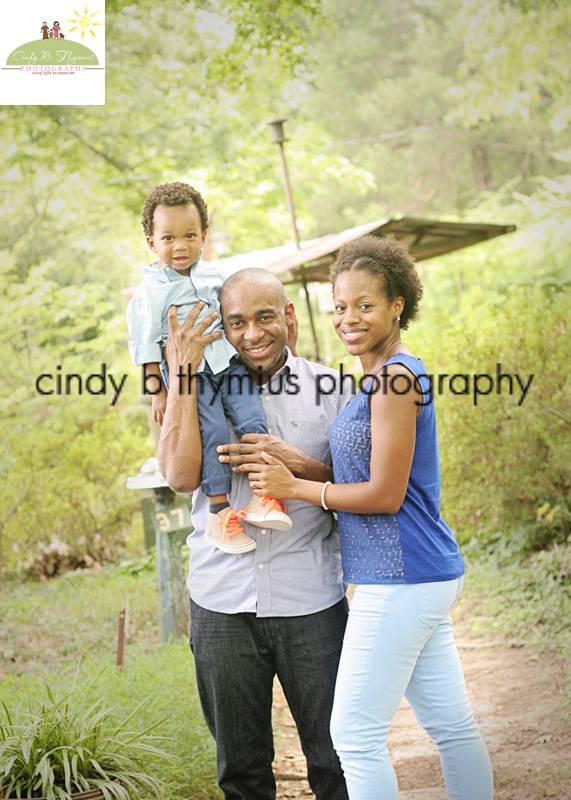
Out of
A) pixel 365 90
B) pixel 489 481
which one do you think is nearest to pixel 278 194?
pixel 365 90

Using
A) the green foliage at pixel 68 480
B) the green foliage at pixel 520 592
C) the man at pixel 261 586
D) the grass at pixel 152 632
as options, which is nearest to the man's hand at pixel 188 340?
the man at pixel 261 586

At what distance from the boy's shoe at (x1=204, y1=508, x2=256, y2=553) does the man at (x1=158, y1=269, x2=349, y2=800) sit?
0.05 metres

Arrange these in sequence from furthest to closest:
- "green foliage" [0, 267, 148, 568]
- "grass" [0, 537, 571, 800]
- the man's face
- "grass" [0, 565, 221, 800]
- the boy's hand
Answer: "green foliage" [0, 267, 148, 568] < "grass" [0, 537, 571, 800] < "grass" [0, 565, 221, 800] < the boy's hand < the man's face

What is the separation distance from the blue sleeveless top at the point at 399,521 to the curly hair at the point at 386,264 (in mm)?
195

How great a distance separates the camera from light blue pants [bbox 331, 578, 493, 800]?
176cm

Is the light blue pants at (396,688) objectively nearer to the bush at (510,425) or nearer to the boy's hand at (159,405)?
the boy's hand at (159,405)

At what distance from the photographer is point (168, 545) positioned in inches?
164

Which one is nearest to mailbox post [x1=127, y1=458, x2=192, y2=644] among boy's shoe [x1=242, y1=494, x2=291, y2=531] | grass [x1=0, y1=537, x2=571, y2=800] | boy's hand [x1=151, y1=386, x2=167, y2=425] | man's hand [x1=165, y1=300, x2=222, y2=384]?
grass [x1=0, y1=537, x2=571, y2=800]

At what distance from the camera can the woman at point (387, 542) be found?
1769 millimetres

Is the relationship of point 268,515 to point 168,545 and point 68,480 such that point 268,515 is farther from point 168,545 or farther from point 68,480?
point 68,480

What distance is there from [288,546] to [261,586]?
131 millimetres

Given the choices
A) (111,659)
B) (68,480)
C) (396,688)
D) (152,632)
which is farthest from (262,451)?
(68,480)

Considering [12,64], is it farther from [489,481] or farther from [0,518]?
[489,481]

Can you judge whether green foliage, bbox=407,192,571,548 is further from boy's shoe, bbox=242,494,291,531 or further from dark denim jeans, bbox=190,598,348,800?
boy's shoe, bbox=242,494,291,531
